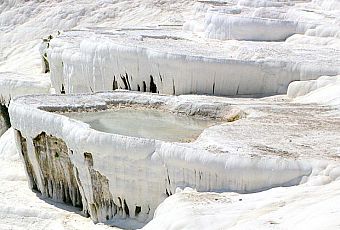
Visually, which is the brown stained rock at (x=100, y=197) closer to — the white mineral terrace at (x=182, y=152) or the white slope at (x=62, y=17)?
the white mineral terrace at (x=182, y=152)

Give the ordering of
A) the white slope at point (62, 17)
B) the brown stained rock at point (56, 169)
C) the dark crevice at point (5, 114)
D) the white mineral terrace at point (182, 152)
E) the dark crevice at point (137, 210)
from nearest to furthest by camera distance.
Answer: the white mineral terrace at point (182, 152) < the dark crevice at point (137, 210) < the brown stained rock at point (56, 169) < the dark crevice at point (5, 114) < the white slope at point (62, 17)

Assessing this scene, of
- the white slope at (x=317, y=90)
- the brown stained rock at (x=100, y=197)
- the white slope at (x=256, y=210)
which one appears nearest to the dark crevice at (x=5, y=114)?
the white slope at (x=317, y=90)

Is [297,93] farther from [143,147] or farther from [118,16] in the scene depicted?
[118,16]

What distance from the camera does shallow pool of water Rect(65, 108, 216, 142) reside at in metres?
9.91

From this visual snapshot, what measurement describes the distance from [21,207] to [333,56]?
688 centimetres

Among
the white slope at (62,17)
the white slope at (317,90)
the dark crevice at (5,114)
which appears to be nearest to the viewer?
the white slope at (317,90)

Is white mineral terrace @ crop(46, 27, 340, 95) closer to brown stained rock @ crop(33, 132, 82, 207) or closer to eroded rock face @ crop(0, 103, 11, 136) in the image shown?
eroded rock face @ crop(0, 103, 11, 136)

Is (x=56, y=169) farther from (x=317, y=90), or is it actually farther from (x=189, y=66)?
(x=317, y=90)

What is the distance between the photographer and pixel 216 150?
8570 mm

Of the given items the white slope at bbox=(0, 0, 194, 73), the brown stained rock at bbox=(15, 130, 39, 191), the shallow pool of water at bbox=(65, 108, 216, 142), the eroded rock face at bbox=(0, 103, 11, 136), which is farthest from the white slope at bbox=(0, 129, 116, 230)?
the white slope at bbox=(0, 0, 194, 73)

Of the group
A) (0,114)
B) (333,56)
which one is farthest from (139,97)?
(0,114)

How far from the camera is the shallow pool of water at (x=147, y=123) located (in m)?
9.91

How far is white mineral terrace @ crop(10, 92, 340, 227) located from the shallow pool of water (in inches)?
7.6

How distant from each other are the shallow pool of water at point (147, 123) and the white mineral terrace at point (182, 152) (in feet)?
0.63
